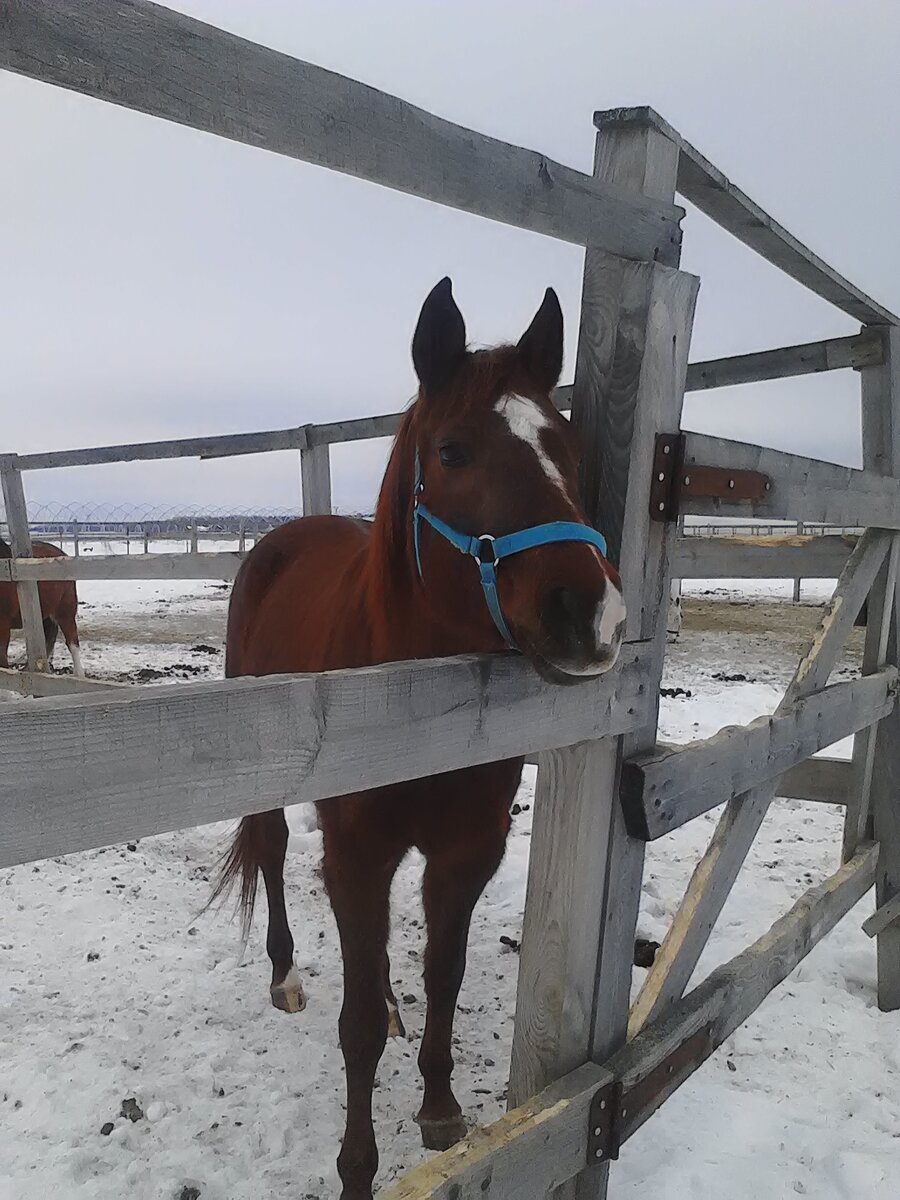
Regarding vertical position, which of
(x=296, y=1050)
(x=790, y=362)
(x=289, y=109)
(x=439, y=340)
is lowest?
(x=296, y=1050)

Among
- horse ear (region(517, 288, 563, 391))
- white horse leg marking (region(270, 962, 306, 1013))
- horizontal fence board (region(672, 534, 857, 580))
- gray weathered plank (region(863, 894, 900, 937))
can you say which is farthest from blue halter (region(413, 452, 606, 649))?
horizontal fence board (region(672, 534, 857, 580))

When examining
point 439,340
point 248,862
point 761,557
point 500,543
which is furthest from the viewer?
point 761,557

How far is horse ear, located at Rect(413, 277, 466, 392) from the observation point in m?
1.50

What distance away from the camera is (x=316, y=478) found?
15.0 ft

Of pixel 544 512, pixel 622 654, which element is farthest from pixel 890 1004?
pixel 544 512

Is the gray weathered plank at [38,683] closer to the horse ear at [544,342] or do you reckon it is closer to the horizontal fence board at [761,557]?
the horizontal fence board at [761,557]

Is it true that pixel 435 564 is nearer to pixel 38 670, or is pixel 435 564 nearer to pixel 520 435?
pixel 520 435

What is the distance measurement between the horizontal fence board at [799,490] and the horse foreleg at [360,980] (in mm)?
1219

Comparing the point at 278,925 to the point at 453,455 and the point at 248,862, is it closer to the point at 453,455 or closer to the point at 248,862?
the point at 248,862

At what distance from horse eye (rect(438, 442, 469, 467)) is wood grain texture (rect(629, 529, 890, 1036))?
1.20 metres

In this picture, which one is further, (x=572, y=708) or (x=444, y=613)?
(x=444, y=613)

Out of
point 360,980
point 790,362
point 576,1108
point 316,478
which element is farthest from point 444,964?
point 316,478

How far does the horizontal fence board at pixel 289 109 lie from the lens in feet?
2.59

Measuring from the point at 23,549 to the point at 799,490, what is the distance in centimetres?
548
